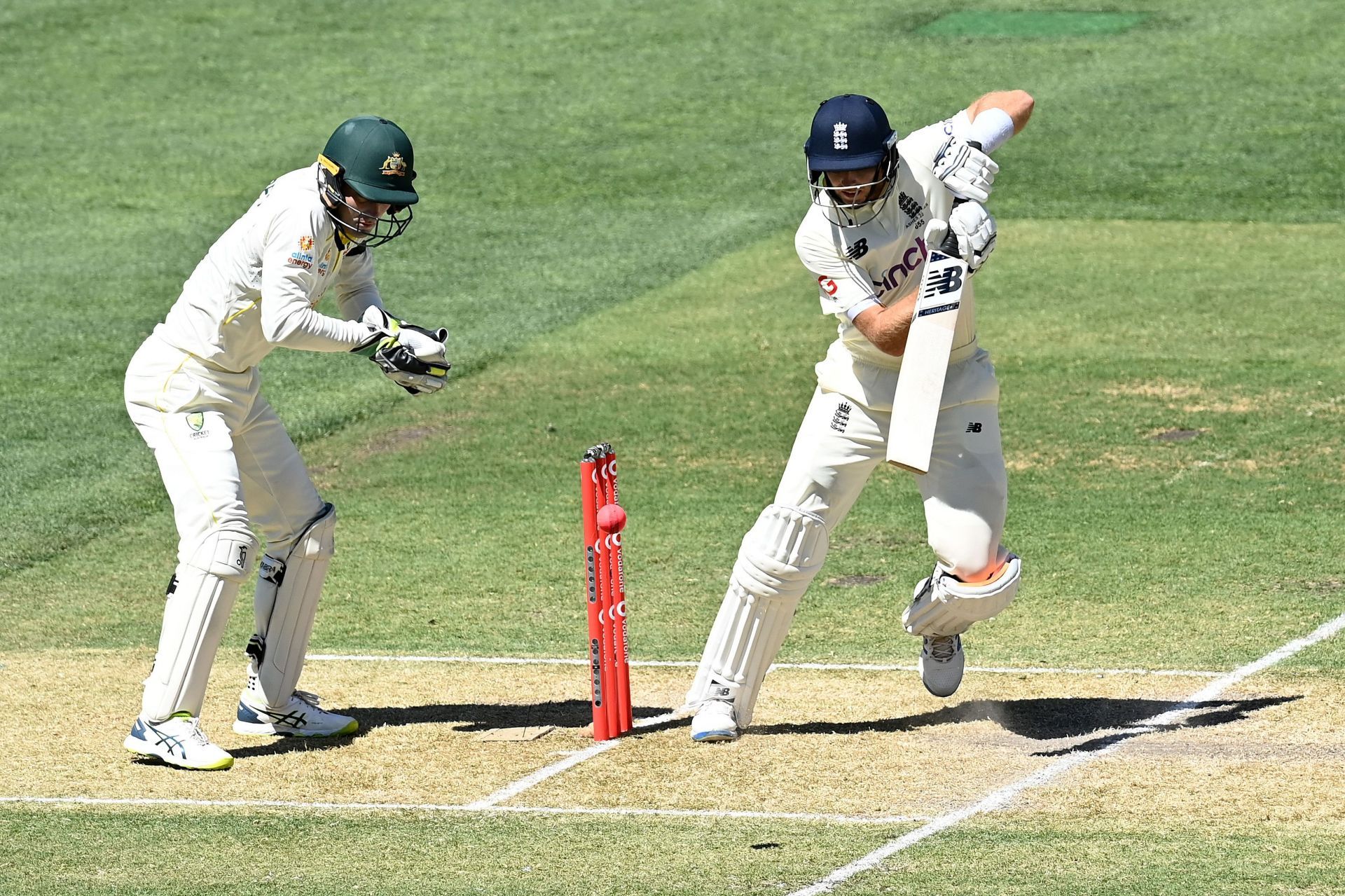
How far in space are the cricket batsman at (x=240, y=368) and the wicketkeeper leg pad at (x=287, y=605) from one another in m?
0.03

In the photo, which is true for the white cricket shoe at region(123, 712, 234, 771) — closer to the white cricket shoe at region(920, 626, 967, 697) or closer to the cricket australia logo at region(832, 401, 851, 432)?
the cricket australia logo at region(832, 401, 851, 432)

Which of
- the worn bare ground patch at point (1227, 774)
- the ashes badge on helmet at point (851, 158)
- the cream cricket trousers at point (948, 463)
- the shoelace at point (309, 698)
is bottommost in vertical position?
the shoelace at point (309, 698)

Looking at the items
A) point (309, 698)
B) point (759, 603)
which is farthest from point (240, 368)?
point (759, 603)

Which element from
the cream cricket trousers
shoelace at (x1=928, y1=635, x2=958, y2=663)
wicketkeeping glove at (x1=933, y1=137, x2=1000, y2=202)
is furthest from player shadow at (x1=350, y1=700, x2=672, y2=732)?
wicketkeeping glove at (x1=933, y1=137, x2=1000, y2=202)

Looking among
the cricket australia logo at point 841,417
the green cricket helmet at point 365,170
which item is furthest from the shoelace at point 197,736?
the cricket australia logo at point 841,417

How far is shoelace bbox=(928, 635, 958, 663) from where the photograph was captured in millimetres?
8086

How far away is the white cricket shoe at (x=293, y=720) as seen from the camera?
27.0ft

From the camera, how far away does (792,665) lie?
9.19m

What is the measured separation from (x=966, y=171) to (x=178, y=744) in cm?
380

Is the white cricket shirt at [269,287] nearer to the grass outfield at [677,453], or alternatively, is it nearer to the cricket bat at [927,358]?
the grass outfield at [677,453]

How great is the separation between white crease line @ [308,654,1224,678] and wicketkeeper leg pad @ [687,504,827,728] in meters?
1.17

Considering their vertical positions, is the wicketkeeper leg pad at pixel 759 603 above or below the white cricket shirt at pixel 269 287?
below


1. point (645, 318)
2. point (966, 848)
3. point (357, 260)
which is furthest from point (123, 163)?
point (966, 848)

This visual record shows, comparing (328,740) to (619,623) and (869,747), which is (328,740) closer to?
(619,623)
